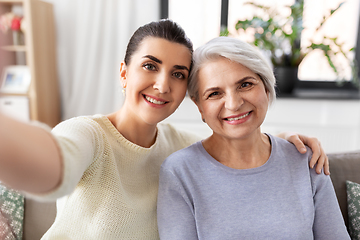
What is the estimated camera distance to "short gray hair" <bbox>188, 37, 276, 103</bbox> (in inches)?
43.3

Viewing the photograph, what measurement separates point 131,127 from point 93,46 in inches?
91.6

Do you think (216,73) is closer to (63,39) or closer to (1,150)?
(1,150)

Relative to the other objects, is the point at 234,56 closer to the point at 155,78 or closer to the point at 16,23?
the point at 155,78

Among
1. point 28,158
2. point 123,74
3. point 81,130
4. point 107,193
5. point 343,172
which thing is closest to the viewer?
point 28,158

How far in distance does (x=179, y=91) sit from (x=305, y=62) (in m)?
2.65

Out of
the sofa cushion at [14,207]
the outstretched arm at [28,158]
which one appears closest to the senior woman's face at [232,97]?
the outstretched arm at [28,158]

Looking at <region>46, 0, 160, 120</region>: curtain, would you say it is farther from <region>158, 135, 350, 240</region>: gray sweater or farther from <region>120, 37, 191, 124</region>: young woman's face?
<region>158, 135, 350, 240</region>: gray sweater

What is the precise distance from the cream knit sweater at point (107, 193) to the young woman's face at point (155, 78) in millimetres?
136

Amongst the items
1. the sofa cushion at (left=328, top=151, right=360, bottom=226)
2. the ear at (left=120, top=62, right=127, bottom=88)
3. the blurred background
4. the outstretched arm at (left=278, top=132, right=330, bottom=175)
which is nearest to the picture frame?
the blurred background

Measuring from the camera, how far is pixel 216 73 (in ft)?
3.64

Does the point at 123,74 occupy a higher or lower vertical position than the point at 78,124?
higher

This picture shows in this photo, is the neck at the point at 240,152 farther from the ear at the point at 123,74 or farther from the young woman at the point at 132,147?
the ear at the point at 123,74

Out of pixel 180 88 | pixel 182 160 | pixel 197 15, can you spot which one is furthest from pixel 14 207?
pixel 197 15

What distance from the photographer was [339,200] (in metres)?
1.37
